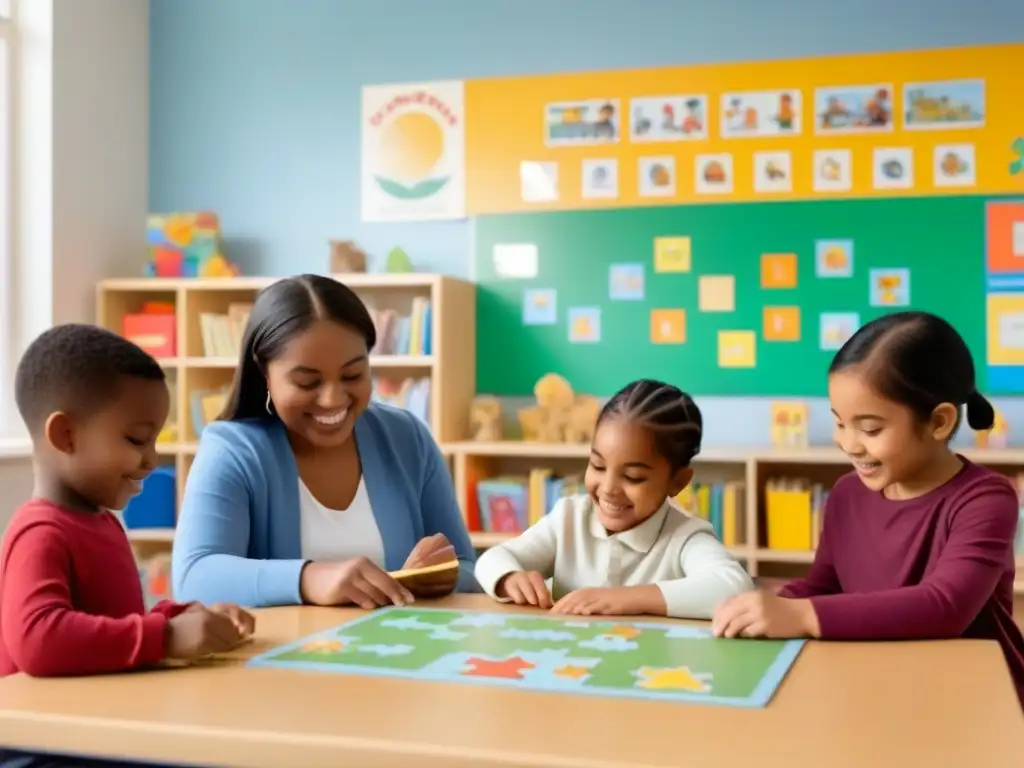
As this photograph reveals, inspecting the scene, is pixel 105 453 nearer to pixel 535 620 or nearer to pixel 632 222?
pixel 535 620

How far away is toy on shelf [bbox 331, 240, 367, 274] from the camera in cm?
443

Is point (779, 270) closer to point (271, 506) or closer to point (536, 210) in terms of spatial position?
point (536, 210)

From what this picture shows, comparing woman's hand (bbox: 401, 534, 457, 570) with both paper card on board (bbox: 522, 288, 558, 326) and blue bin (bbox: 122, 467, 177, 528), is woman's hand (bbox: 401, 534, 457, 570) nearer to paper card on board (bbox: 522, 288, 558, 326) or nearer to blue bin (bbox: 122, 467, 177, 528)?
paper card on board (bbox: 522, 288, 558, 326)

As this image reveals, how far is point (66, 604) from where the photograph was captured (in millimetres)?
1236

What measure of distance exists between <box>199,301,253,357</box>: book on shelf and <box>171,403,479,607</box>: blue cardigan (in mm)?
2495

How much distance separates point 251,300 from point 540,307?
117cm

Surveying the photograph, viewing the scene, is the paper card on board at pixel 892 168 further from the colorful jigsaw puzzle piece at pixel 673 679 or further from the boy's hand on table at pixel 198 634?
the boy's hand on table at pixel 198 634

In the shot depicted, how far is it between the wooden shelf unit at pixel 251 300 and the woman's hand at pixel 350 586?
8.26ft

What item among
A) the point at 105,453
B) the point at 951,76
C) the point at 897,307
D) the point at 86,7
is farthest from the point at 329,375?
the point at 86,7

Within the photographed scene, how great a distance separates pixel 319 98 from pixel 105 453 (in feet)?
11.9

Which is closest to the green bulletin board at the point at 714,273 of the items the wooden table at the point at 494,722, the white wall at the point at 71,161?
the white wall at the point at 71,161

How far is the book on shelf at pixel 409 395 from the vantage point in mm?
4238

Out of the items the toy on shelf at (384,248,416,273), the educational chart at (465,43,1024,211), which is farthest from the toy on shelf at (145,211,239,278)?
the educational chart at (465,43,1024,211)

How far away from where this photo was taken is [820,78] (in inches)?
165
